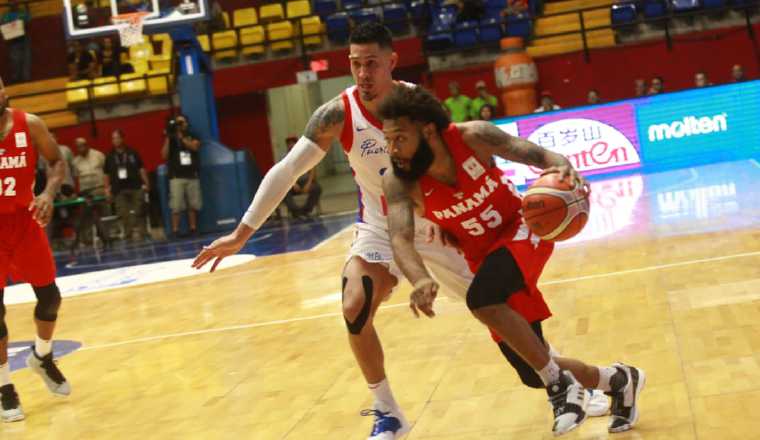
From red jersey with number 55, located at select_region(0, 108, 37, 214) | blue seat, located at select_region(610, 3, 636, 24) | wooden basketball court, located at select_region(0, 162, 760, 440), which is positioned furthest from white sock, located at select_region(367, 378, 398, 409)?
blue seat, located at select_region(610, 3, 636, 24)

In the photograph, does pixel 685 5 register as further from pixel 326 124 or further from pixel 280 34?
pixel 326 124

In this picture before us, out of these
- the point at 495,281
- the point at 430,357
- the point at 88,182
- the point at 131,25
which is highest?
the point at 131,25

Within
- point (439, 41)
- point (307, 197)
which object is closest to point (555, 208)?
point (307, 197)

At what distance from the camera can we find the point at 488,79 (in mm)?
20672

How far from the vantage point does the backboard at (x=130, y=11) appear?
15.9 meters

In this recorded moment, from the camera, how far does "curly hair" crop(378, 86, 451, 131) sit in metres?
3.89

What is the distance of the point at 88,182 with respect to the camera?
18.7 meters

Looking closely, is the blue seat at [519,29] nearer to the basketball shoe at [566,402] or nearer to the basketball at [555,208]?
the basketball at [555,208]

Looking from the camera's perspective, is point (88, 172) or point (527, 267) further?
point (88, 172)

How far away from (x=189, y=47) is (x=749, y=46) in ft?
33.1

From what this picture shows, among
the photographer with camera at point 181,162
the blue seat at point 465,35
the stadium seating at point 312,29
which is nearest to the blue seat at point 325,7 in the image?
the stadium seating at point 312,29

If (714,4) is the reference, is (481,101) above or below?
below

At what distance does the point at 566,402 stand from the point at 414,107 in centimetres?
121

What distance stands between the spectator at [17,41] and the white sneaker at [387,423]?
813 inches
